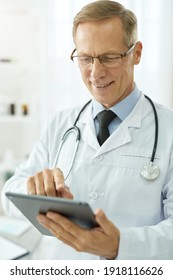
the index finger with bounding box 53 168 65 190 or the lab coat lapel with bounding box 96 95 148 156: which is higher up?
the lab coat lapel with bounding box 96 95 148 156

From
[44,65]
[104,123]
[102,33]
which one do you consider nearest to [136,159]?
[104,123]

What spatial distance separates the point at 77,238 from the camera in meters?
0.88

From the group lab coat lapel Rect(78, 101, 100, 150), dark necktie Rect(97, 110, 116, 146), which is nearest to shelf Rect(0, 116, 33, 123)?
lab coat lapel Rect(78, 101, 100, 150)

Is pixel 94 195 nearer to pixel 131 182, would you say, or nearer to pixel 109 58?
pixel 131 182

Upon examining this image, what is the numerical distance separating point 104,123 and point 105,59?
213mm

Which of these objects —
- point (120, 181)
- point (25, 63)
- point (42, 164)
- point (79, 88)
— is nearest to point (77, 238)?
point (120, 181)

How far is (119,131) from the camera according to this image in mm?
1135

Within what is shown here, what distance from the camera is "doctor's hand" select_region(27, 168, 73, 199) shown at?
939mm

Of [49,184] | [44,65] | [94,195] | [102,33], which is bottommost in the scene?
[94,195]

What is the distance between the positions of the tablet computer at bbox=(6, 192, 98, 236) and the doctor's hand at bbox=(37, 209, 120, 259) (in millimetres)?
14

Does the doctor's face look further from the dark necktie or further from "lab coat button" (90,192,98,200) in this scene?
"lab coat button" (90,192,98,200)

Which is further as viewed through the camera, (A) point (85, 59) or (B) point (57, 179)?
(A) point (85, 59)

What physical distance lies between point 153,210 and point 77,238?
0.95ft
